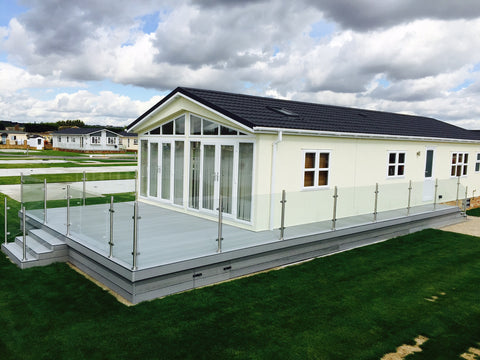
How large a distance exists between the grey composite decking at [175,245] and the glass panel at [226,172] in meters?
0.82

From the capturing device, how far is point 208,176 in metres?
10.7

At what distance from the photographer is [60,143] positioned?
2694 inches

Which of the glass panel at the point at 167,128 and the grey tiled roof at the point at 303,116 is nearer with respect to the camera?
the grey tiled roof at the point at 303,116

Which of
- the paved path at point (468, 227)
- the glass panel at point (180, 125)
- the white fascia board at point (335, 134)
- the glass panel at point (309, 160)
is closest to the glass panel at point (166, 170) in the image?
the glass panel at point (180, 125)

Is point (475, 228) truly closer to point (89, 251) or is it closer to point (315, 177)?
point (315, 177)

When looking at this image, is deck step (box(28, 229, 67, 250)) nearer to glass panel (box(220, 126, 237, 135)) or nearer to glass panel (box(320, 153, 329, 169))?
glass panel (box(220, 126, 237, 135))

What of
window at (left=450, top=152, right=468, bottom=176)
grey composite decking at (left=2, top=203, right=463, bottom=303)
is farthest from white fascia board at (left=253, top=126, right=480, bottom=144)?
grey composite decking at (left=2, top=203, right=463, bottom=303)

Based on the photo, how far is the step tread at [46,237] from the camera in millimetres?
8481

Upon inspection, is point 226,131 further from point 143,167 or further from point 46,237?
point 46,237

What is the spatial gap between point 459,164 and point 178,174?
1205 centimetres

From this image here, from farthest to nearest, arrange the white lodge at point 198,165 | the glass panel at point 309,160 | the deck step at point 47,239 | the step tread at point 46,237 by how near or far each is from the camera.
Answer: the glass panel at point 309,160 → the white lodge at point 198,165 → the step tread at point 46,237 → the deck step at point 47,239

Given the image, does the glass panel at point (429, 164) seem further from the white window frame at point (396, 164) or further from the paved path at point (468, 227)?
the paved path at point (468, 227)

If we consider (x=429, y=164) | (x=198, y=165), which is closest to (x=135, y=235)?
(x=198, y=165)

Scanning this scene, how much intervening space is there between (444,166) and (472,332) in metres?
11.4
